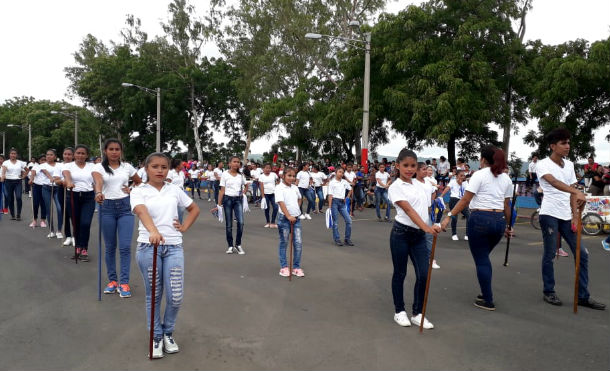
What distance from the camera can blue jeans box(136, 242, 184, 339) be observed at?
155 inches

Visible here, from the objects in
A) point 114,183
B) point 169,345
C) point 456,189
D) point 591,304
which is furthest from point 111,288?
point 456,189

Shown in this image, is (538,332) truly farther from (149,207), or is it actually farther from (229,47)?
(229,47)

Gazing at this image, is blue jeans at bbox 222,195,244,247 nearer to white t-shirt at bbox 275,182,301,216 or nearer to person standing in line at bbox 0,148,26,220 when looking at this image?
white t-shirt at bbox 275,182,301,216

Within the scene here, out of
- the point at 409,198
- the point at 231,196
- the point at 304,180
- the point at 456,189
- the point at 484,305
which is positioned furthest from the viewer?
the point at 304,180

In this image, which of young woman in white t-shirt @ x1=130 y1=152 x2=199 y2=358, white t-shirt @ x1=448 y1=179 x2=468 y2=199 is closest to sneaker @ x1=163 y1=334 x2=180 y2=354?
young woman in white t-shirt @ x1=130 y1=152 x2=199 y2=358

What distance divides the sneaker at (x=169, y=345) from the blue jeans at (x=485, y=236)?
10.7 ft

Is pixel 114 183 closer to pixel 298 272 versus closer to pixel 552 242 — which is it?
pixel 298 272

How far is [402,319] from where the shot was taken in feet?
15.8

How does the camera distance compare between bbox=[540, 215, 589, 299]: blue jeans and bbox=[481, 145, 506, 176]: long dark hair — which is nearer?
bbox=[481, 145, 506, 176]: long dark hair

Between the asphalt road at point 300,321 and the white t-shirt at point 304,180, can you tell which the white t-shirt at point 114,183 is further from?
the white t-shirt at point 304,180

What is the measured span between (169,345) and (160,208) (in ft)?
3.77

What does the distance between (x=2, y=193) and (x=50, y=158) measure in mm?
3977

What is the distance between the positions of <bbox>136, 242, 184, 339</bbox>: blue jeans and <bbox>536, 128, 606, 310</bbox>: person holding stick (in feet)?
Result: 13.8

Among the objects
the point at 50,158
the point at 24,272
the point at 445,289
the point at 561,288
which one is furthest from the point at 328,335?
the point at 50,158
